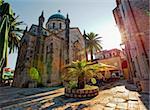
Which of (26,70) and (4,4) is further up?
(4,4)

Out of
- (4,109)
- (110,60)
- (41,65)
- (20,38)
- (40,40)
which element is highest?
(20,38)

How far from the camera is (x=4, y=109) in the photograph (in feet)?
20.3

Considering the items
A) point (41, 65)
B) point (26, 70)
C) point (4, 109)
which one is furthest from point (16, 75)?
point (4, 109)

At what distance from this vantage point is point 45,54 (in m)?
21.0

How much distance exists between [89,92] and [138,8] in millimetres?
8641

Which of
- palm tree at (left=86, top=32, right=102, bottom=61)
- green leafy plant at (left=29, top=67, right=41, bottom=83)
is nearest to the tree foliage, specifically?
palm tree at (left=86, top=32, right=102, bottom=61)

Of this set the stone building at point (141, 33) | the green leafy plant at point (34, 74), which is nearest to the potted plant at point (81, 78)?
the stone building at point (141, 33)

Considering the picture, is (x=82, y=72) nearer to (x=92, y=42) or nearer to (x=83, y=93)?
(x=83, y=93)

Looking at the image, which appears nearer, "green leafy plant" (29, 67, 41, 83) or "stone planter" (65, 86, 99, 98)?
"stone planter" (65, 86, 99, 98)

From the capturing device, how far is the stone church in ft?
63.6

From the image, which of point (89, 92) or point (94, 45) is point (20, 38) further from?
point (89, 92)

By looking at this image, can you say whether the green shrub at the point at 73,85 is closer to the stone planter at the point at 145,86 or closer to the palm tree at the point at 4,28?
the stone planter at the point at 145,86

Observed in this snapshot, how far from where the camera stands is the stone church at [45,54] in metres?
19.4

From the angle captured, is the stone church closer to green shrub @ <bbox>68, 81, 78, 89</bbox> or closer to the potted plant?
green shrub @ <bbox>68, 81, 78, 89</bbox>
